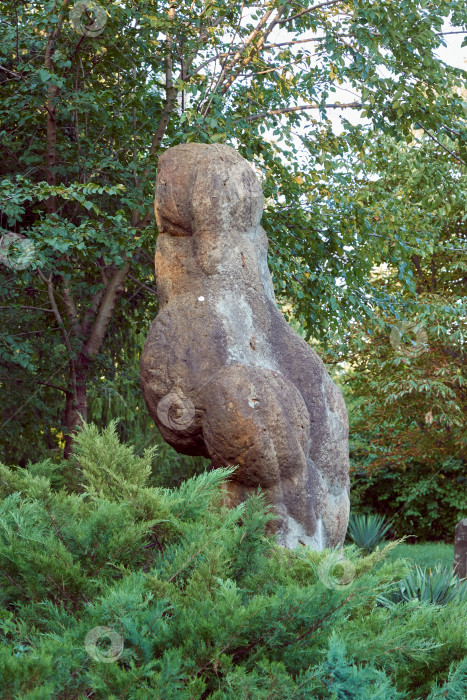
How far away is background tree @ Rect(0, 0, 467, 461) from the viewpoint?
6.55 metres

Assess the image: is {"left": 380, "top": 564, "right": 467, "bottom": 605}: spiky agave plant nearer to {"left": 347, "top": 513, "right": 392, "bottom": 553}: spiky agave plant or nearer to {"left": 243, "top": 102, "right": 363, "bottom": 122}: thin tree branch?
{"left": 243, "top": 102, "right": 363, "bottom": 122}: thin tree branch

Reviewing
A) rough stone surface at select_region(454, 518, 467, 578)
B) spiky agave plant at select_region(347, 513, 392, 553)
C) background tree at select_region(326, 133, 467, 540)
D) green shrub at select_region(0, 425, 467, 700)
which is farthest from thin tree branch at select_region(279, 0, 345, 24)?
spiky agave plant at select_region(347, 513, 392, 553)

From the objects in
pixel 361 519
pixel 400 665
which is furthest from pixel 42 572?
pixel 361 519

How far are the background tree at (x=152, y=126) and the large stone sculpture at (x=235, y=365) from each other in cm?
173

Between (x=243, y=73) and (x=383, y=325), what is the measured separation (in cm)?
303

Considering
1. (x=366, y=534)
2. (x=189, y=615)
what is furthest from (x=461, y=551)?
(x=189, y=615)

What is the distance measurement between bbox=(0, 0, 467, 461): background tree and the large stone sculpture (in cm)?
173

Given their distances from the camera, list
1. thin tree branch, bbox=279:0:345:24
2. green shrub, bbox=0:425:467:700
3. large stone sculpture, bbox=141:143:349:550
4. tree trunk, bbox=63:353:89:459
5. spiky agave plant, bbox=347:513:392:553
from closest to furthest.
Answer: green shrub, bbox=0:425:467:700 → large stone sculpture, bbox=141:143:349:550 → thin tree branch, bbox=279:0:345:24 → tree trunk, bbox=63:353:89:459 → spiky agave plant, bbox=347:513:392:553

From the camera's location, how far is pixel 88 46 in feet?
24.0

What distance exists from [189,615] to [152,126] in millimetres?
5917

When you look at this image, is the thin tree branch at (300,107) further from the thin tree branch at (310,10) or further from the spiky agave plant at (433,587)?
the spiky agave plant at (433,587)

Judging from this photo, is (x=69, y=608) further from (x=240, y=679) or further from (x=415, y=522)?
(x=415, y=522)

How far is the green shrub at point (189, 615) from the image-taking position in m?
2.28

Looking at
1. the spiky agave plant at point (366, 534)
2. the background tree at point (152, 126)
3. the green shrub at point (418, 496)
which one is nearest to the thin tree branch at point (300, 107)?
the background tree at point (152, 126)
